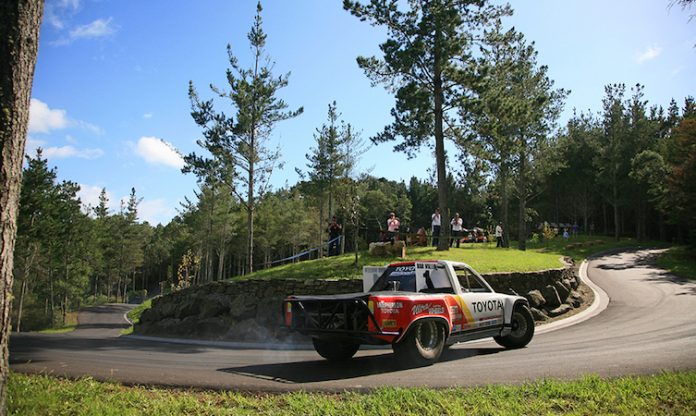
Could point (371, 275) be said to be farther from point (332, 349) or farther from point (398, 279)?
point (332, 349)

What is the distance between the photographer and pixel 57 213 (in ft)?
115

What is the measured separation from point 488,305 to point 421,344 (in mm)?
1946

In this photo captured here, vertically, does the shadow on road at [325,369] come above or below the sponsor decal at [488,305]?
below

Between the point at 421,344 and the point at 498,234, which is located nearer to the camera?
the point at 421,344

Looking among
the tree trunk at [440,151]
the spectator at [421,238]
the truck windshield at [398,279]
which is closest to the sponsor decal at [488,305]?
the truck windshield at [398,279]

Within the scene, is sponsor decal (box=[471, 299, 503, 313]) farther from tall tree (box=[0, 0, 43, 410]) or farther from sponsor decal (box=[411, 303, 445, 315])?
tall tree (box=[0, 0, 43, 410])

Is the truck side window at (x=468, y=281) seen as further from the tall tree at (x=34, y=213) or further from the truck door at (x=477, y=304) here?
the tall tree at (x=34, y=213)

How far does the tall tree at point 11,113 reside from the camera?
13.9ft

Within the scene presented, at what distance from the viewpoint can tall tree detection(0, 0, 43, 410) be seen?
4227 millimetres

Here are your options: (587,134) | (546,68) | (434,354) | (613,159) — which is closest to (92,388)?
(434,354)

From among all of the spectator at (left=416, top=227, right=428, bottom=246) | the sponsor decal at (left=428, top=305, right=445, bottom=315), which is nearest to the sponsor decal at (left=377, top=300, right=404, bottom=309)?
the sponsor decal at (left=428, top=305, right=445, bottom=315)

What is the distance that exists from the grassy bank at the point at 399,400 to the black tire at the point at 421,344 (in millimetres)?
1633

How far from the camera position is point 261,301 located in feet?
51.5

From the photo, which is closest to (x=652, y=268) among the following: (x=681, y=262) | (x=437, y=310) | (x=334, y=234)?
(x=681, y=262)
